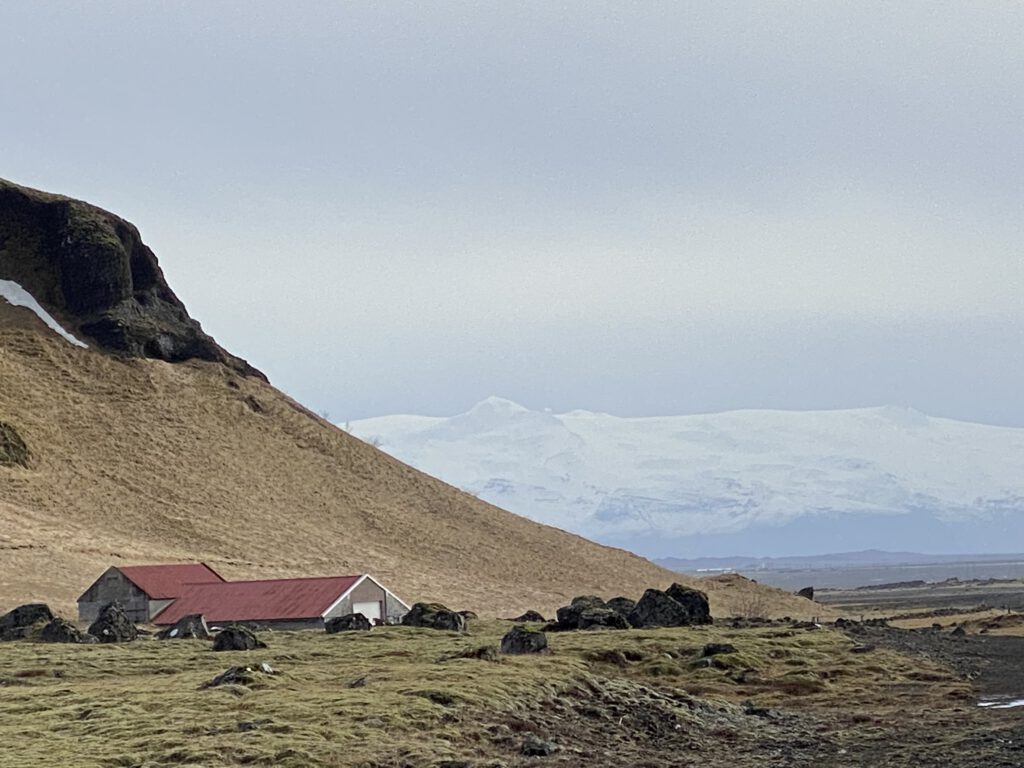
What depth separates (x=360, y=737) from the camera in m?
32.7

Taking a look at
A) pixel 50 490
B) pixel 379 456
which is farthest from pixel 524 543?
pixel 50 490

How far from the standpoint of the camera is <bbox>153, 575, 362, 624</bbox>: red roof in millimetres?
76188

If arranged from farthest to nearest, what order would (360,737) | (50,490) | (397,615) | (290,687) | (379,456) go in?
(379,456)
(50,490)
(397,615)
(290,687)
(360,737)

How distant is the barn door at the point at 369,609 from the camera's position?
259 ft

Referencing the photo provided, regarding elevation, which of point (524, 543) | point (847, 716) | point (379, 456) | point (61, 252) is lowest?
point (847, 716)

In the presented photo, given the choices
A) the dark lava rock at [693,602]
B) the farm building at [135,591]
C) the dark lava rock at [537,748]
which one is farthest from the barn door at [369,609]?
the dark lava rock at [537,748]

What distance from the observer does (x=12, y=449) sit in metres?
122

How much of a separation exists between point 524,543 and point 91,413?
128ft

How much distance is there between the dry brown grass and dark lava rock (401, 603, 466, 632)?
27.7 m

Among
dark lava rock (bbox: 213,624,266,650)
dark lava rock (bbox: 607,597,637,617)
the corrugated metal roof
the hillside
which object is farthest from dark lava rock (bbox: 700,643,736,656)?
the hillside

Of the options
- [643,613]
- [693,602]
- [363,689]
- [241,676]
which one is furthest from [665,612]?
[363,689]

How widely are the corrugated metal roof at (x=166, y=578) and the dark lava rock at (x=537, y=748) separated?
53.4 m

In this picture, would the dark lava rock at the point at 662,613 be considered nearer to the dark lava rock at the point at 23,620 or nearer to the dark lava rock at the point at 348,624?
the dark lava rock at the point at 348,624

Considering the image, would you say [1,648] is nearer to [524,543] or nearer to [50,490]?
[50,490]
